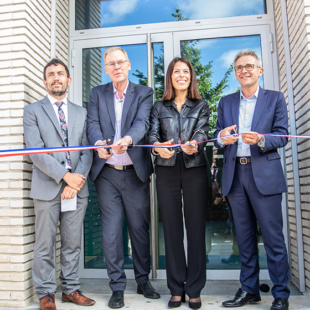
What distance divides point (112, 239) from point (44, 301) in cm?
79

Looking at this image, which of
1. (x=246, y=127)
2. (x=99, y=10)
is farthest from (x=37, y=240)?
(x=99, y=10)

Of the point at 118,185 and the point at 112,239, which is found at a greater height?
the point at 118,185

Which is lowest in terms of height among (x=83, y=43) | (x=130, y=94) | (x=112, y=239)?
(x=112, y=239)

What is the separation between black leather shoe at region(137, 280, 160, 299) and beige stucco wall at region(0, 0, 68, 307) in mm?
1064

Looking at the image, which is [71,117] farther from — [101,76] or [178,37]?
[178,37]

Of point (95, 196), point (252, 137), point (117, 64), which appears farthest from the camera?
point (95, 196)

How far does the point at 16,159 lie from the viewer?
124 inches

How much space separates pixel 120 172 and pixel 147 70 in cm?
164

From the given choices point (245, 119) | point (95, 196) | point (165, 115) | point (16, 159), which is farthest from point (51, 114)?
point (245, 119)

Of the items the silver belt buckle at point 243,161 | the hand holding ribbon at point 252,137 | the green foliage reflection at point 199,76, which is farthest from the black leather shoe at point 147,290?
the green foliage reflection at point 199,76

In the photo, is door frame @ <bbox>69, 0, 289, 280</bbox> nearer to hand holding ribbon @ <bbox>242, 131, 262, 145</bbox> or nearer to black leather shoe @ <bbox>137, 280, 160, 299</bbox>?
black leather shoe @ <bbox>137, 280, 160, 299</bbox>

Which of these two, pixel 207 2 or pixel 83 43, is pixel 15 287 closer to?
pixel 83 43

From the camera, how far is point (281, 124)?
2.81 meters

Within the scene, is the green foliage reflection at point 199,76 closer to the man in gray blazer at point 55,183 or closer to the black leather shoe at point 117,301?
the man in gray blazer at point 55,183
